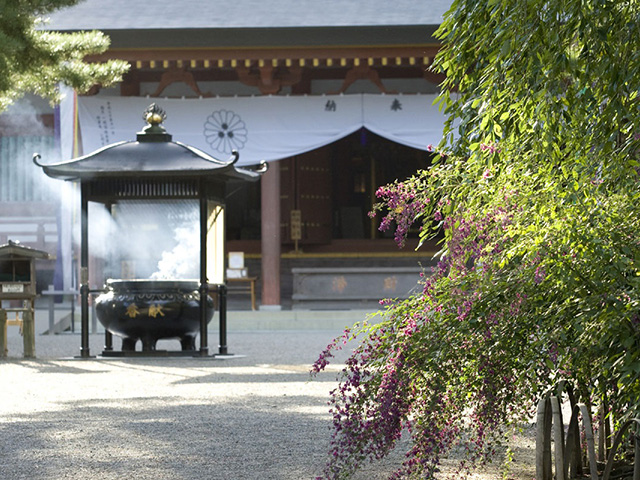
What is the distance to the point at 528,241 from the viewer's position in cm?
339

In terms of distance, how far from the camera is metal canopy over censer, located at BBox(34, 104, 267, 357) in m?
9.87

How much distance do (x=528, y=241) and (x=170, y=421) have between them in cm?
305

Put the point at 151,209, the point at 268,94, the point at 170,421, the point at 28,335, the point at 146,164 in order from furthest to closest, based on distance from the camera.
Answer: the point at 268,94
the point at 151,209
the point at 28,335
the point at 146,164
the point at 170,421

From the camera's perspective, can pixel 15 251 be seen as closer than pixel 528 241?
No

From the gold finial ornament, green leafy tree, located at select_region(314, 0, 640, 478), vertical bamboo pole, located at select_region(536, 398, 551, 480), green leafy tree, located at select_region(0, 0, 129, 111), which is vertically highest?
green leafy tree, located at select_region(0, 0, 129, 111)

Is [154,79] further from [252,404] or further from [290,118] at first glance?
[252,404]

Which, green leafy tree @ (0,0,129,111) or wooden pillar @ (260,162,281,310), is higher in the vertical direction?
green leafy tree @ (0,0,129,111)

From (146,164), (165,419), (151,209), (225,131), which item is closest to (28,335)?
(151,209)

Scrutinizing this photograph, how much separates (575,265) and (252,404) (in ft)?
12.1

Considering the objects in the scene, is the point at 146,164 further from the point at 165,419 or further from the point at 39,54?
the point at 165,419

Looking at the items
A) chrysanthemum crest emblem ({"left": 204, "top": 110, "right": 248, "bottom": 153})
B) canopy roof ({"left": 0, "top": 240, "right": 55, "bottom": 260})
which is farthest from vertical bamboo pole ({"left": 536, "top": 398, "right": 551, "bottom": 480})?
A: chrysanthemum crest emblem ({"left": 204, "top": 110, "right": 248, "bottom": 153})

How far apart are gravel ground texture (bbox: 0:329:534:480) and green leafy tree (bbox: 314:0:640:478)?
0.79 metres

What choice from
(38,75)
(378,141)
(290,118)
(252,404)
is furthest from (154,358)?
(378,141)

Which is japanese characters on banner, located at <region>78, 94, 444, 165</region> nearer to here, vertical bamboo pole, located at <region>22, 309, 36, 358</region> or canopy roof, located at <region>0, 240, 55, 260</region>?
canopy roof, located at <region>0, 240, 55, 260</region>
